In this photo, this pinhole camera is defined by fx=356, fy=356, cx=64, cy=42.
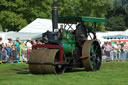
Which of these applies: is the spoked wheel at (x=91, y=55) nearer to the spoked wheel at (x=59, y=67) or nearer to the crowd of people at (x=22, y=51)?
the spoked wheel at (x=59, y=67)

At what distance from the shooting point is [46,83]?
1000 cm

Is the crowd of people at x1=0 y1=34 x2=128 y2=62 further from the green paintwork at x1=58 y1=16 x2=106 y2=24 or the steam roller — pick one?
the steam roller

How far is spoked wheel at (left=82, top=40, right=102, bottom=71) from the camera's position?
1391cm

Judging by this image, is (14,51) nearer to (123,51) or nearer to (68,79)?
(123,51)

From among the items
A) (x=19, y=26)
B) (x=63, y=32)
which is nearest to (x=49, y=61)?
(x=63, y=32)

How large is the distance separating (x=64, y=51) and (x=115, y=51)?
11829 millimetres

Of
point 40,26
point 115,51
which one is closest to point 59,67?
point 115,51

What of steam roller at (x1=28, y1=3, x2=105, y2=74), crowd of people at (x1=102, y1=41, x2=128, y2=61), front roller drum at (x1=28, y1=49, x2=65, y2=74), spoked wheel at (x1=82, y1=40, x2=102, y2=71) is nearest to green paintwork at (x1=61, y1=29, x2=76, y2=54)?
steam roller at (x1=28, y1=3, x2=105, y2=74)

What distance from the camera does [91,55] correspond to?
47.7 ft

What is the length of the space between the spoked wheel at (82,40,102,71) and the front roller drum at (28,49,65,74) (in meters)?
1.47

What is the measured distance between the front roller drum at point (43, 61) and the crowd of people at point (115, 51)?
39.1 ft

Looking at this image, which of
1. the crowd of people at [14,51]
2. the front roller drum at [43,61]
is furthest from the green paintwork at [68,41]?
the crowd of people at [14,51]

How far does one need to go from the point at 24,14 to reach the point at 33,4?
1.67 meters

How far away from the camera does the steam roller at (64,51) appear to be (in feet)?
41.6
